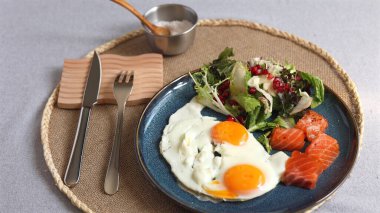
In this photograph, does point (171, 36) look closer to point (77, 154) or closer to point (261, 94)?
point (261, 94)

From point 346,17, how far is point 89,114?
2492mm

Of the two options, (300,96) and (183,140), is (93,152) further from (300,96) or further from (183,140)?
(300,96)

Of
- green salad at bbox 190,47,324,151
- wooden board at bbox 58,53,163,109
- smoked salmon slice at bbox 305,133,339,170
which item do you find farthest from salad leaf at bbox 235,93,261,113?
wooden board at bbox 58,53,163,109

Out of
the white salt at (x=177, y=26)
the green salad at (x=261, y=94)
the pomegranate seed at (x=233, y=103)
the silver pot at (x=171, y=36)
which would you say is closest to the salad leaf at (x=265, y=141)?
the green salad at (x=261, y=94)

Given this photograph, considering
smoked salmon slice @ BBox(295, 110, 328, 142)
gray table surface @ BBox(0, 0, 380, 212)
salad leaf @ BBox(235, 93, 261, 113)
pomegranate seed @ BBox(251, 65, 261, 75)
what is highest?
pomegranate seed @ BBox(251, 65, 261, 75)

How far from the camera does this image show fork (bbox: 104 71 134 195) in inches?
112

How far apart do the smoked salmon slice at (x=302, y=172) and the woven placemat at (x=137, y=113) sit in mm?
622

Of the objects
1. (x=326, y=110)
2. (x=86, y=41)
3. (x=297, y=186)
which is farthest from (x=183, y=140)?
(x=86, y=41)

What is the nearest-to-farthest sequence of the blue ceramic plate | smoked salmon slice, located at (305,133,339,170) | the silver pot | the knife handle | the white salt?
1. the blue ceramic plate
2. smoked salmon slice, located at (305,133,339,170)
3. the knife handle
4. the silver pot
5. the white salt

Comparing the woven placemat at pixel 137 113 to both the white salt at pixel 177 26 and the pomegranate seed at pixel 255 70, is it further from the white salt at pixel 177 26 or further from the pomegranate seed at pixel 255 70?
the pomegranate seed at pixel 255 70

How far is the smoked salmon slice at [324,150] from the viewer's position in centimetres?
278

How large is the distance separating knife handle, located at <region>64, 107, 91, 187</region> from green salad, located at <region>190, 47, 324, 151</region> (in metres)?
0.82

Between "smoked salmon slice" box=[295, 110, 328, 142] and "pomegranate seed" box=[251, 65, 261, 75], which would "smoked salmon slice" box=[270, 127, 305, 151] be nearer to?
"smoked salmon slice" box=[295, 110, 328, 142]

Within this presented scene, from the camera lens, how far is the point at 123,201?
9.14 ft
